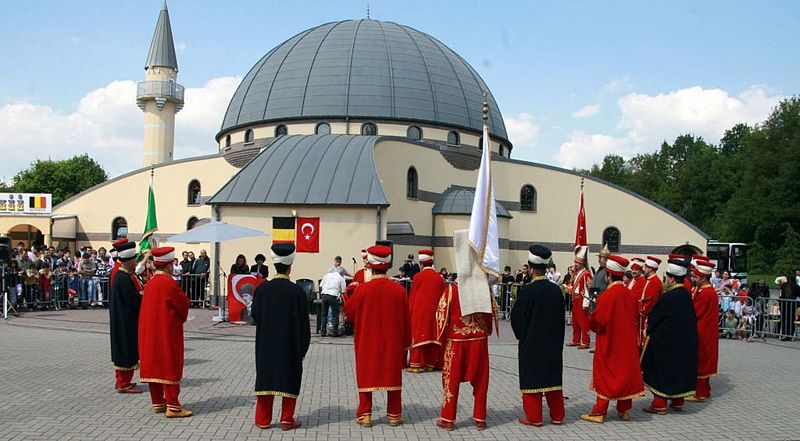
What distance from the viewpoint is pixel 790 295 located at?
18.6 meters

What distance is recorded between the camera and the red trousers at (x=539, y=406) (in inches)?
323

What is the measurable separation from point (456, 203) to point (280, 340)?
76.4ft

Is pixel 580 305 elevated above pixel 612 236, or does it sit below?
below

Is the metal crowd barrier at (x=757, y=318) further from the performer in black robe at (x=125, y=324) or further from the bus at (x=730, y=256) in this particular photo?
the bus at (x=730, y=256)

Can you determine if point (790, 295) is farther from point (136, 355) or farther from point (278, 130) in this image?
point (278, 130)

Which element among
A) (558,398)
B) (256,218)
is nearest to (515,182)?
(256,218)

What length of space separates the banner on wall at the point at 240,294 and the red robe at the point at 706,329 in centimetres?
991

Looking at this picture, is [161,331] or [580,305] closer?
[161,331]

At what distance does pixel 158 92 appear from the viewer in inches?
1732

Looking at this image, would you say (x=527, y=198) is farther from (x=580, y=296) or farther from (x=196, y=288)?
(x=580, y=296)

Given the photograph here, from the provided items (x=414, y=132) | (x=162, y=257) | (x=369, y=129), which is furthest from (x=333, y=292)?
(x=414, y=132)

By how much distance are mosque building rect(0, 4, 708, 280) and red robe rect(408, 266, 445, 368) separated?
591 inches

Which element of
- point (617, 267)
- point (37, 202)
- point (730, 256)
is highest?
point (37, 202)

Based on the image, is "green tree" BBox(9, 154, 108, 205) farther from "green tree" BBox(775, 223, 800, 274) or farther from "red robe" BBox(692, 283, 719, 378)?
"red robe" BBox(692, 283, 719, 378)
